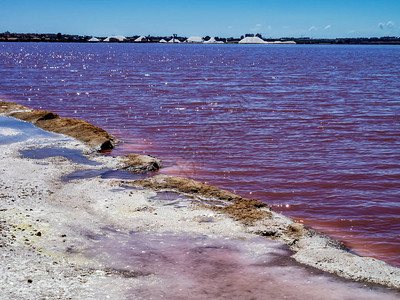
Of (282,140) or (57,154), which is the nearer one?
(57,154)

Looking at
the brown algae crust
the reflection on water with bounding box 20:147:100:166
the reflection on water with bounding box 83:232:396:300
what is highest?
the brown algae crust

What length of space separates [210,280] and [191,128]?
1459 cm

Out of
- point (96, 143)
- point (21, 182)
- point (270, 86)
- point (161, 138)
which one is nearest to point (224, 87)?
point (270, 86)

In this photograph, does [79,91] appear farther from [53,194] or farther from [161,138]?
[53,194]

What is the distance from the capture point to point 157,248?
326 inches

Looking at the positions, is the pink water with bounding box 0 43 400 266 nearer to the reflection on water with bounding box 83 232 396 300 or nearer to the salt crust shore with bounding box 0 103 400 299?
the salt crust shore with bounding box 0 103 400 299

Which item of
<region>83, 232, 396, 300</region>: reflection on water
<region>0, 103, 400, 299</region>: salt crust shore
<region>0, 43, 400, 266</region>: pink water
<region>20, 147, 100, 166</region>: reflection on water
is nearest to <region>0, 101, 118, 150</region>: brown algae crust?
<region>0, 43, 400, 266</region>: pink water

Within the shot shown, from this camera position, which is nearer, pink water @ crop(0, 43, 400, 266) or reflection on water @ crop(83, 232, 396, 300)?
reflection on water @ crop(83, 232, 396, 300)

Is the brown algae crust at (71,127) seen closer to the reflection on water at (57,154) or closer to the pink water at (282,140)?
the pink water at (282,140)

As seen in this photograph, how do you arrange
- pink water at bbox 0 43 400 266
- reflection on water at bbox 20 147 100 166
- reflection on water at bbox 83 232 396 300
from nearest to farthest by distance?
reflection on water at bbox 83 232 396 300
pink water at bbox 0 43 400 266
reflection on water at bbox 20 147 100 166

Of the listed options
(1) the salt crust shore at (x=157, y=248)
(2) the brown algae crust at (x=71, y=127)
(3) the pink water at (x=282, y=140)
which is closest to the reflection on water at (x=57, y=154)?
(2) the brown algae crust at (x=71, y=127)

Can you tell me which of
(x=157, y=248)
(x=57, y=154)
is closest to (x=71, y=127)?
(x=57, y=154)

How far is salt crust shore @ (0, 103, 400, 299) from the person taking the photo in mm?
6867

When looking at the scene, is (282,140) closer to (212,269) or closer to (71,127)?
(71,127)
